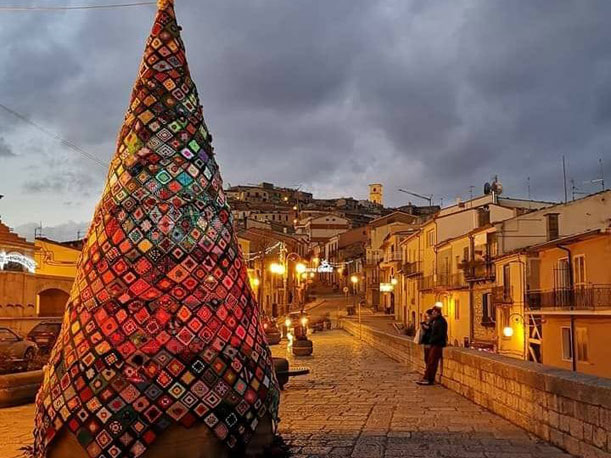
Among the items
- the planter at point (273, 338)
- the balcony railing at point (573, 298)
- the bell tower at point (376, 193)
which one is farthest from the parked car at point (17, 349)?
the bell tower at point (376, 193)

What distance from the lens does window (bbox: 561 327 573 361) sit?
26.8 metres

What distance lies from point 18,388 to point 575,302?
21.4m

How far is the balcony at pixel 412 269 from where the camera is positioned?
4865 cm

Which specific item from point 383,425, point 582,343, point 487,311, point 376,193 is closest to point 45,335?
point 383,425

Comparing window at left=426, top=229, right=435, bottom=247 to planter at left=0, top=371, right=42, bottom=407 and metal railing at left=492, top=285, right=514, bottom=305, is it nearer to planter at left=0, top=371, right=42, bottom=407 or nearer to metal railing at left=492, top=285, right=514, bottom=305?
metal railing at left=492, top=285, right=514, bottom=305

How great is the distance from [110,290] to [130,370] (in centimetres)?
70

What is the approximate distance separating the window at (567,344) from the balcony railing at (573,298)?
1100mm

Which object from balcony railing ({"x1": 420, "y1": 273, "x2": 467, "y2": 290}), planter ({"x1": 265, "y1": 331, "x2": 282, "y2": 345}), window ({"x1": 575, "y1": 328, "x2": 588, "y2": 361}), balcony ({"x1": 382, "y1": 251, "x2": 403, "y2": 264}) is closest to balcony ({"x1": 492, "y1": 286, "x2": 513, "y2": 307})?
balcony railing ({"x1": 420, "y1": 273, "x2": 467, "y2": 290})

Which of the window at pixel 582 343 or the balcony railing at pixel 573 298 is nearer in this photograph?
the balcony railing at pixel 573 298

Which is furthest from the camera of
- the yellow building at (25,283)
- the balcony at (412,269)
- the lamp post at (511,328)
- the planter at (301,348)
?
the balcony at (412,269)

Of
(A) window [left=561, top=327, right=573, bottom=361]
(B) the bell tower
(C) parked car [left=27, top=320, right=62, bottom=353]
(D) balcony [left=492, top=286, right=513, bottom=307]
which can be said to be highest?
(B) the bell tower

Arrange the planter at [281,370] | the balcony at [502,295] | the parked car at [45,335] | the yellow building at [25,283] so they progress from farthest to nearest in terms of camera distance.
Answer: the balcony at [502,295], the yellow building at [25,283], the parked car at [45,335], the planter at [281,370]

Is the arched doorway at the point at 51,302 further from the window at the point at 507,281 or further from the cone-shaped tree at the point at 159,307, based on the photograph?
the cone-shaped tree at the point at 159,307

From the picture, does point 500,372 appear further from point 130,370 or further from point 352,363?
point 352,363
